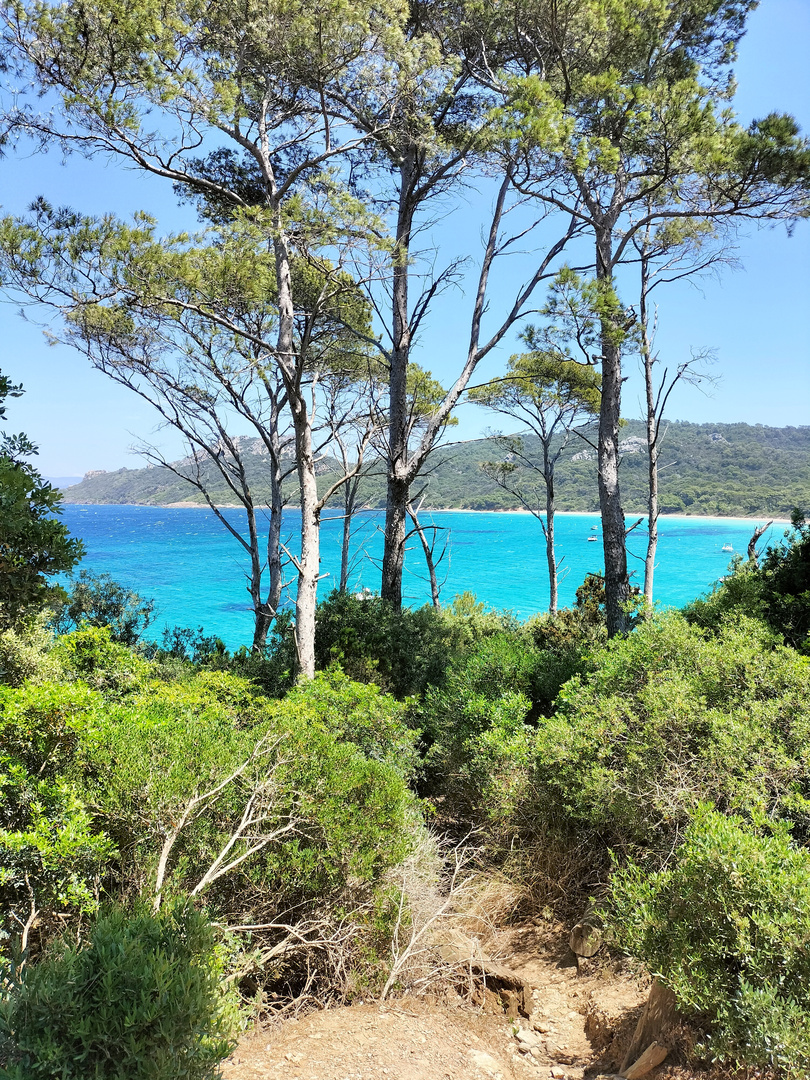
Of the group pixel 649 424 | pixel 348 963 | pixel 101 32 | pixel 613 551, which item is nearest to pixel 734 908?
pixel 348 963

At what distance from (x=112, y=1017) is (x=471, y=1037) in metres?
2.01

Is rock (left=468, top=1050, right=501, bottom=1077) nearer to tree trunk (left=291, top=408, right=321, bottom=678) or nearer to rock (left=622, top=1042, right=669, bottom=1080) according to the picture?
rock (left=622, top=1042, right=669, bottom=1080)

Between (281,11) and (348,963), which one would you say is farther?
(281,11)

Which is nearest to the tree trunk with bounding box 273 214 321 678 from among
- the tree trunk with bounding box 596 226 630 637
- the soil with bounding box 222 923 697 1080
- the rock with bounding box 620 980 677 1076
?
the tree trunk with bounding box 596 226 630 637

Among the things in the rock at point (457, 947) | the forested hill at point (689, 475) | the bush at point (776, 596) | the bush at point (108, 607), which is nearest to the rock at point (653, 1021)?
the rock at point (457, 947)

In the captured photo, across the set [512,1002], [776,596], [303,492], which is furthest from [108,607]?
[776,596]

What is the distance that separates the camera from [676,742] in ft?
12.9

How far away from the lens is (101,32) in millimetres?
5793

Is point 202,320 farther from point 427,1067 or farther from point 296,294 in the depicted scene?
point 427,1067

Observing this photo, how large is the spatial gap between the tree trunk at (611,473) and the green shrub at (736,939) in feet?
17.6

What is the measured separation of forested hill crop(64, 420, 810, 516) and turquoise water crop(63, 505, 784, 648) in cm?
280

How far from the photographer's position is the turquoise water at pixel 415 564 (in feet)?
119

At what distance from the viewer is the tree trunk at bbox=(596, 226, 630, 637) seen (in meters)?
8.11

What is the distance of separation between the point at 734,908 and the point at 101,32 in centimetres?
806
